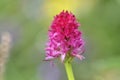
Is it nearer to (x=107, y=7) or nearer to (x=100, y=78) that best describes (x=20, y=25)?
(x=107, y=7)

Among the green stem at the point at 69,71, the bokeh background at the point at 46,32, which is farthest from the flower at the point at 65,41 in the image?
the bokeh background at the point at 46,32

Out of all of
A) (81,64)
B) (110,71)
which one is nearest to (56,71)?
(81,64)

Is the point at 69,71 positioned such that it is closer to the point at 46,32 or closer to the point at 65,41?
the point at 65,41

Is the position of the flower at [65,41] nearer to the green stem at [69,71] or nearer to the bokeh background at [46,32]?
the green stem at [69,71]

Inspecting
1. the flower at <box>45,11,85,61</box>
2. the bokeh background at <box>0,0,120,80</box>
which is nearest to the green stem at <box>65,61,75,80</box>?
the flower at <box>45,11,85,61</box>

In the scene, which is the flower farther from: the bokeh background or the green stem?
the bokeh background

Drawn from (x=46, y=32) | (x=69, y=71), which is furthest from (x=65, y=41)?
(x=46, y=32)
